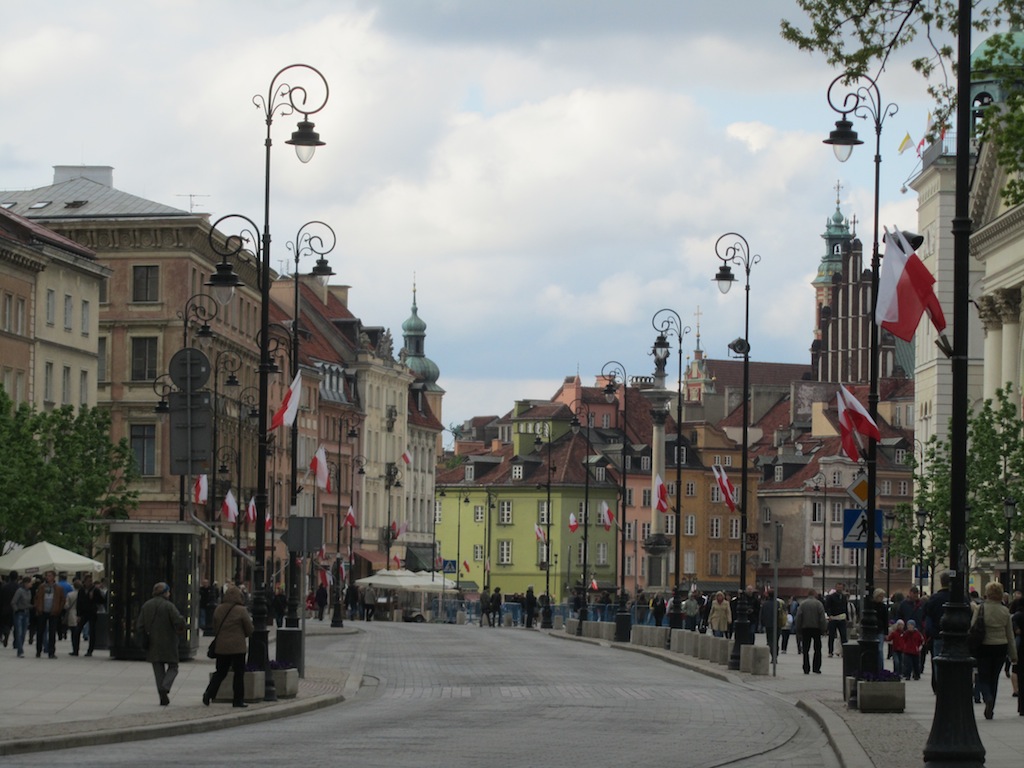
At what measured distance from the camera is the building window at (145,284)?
88938 mm

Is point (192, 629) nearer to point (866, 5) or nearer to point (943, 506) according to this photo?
point (866, 5)

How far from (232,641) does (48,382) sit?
5190cm

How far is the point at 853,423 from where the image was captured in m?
30.3

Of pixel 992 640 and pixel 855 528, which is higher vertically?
pixel 855 528

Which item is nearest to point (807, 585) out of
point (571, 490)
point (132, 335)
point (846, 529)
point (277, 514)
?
point (571, 490)

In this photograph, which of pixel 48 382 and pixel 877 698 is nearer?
pixel 877 698

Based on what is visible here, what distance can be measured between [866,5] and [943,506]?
49.6 metres

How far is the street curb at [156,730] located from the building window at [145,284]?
61.7m

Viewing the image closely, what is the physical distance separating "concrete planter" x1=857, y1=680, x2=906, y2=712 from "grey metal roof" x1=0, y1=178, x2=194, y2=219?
63.9 meters

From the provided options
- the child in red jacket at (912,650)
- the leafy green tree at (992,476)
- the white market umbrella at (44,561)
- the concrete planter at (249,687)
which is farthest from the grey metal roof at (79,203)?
the concrete planter at (249,687)

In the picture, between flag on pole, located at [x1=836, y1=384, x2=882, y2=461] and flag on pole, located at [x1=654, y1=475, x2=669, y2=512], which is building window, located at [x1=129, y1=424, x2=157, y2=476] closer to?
flag on pole, located at [x1=654, y1=475, x2=669, y2=512]

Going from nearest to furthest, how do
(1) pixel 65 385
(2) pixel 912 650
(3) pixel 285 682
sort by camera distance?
(3) pixel 285 682
(2) pixel 912 650
(1) pixel 65 385

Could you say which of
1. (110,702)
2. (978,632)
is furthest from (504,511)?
(978,632)

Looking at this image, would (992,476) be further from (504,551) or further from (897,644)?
(504,551)
